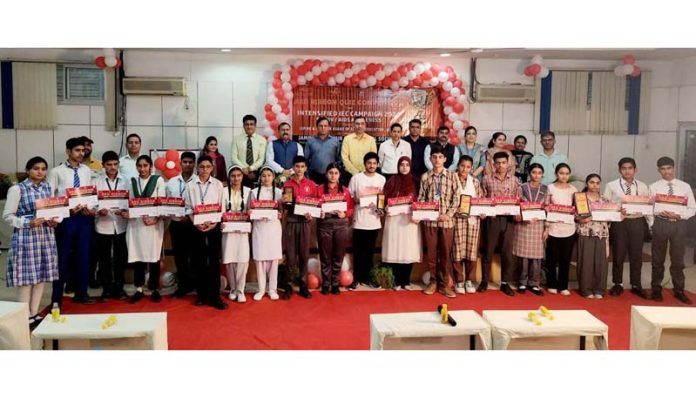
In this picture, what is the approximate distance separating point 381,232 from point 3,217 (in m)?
3.20

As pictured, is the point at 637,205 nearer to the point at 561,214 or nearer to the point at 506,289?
the point at 561,214

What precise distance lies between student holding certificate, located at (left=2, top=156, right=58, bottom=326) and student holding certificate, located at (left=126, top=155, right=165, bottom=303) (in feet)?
2.09

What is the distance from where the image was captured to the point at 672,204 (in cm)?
466

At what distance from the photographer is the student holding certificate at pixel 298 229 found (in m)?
5.20

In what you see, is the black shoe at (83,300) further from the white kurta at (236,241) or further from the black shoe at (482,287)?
the black shoe at (482,287)

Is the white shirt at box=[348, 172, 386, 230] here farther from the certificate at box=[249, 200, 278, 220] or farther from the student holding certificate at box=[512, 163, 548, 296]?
the student holding certificate at box=[512, 163, 548, 296]

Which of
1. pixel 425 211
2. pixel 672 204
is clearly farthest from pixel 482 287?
pixel 672 204

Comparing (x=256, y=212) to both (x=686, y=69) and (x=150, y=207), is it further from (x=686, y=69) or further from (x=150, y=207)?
(x=686, y=69)

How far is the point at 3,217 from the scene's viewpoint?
432 centimetres

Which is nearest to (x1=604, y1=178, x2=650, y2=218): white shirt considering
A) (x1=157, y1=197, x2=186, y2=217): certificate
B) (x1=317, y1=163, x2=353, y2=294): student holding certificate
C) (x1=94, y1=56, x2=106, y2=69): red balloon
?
(x1=317, y1=163, x2=353, y2=294): student holding certificate

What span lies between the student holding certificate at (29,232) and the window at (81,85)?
594 millimetres

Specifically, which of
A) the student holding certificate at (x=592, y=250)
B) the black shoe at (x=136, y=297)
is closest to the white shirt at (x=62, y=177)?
the black shoe at (x=136, y=297)

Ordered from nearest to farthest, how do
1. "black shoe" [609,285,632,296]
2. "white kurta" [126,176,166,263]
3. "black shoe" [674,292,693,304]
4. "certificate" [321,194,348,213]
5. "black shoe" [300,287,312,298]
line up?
"black shoe" [674,292,693,304] < "white kurta" [126,176,166,263] < "black shoe" [609,285,632,296] < "black shoe" [300,287,312,298] < "certificate" [321,194,348,213]

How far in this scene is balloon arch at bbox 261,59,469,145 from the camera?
5.73 m
